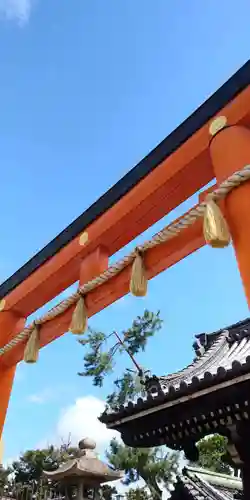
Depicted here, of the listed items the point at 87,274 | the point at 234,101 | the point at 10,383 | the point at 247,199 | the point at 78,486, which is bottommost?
the point at 78,486

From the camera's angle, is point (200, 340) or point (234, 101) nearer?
point (234, 101)

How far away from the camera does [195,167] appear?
3006 millimetres

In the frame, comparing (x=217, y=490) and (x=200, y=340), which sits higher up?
(x=200, y=340)

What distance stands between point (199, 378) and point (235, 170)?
211 cm

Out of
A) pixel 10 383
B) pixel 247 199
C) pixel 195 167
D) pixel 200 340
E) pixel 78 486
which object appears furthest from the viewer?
pixel 200 340

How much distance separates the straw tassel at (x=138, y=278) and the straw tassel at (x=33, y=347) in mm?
1263

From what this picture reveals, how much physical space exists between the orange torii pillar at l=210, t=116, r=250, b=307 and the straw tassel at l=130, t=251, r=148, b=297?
2.45ft

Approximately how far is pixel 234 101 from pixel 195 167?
508 millimetres

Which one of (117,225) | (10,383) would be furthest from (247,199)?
(10,383)

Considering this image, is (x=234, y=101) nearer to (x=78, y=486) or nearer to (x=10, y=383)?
(x=10, y=383)

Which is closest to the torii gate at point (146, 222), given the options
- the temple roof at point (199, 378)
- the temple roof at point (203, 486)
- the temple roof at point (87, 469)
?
the temple roof at point (199, 378)

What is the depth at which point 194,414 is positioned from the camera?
4.10m

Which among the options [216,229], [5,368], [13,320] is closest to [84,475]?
[5,368]

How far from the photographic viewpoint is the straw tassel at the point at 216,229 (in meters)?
2.23
